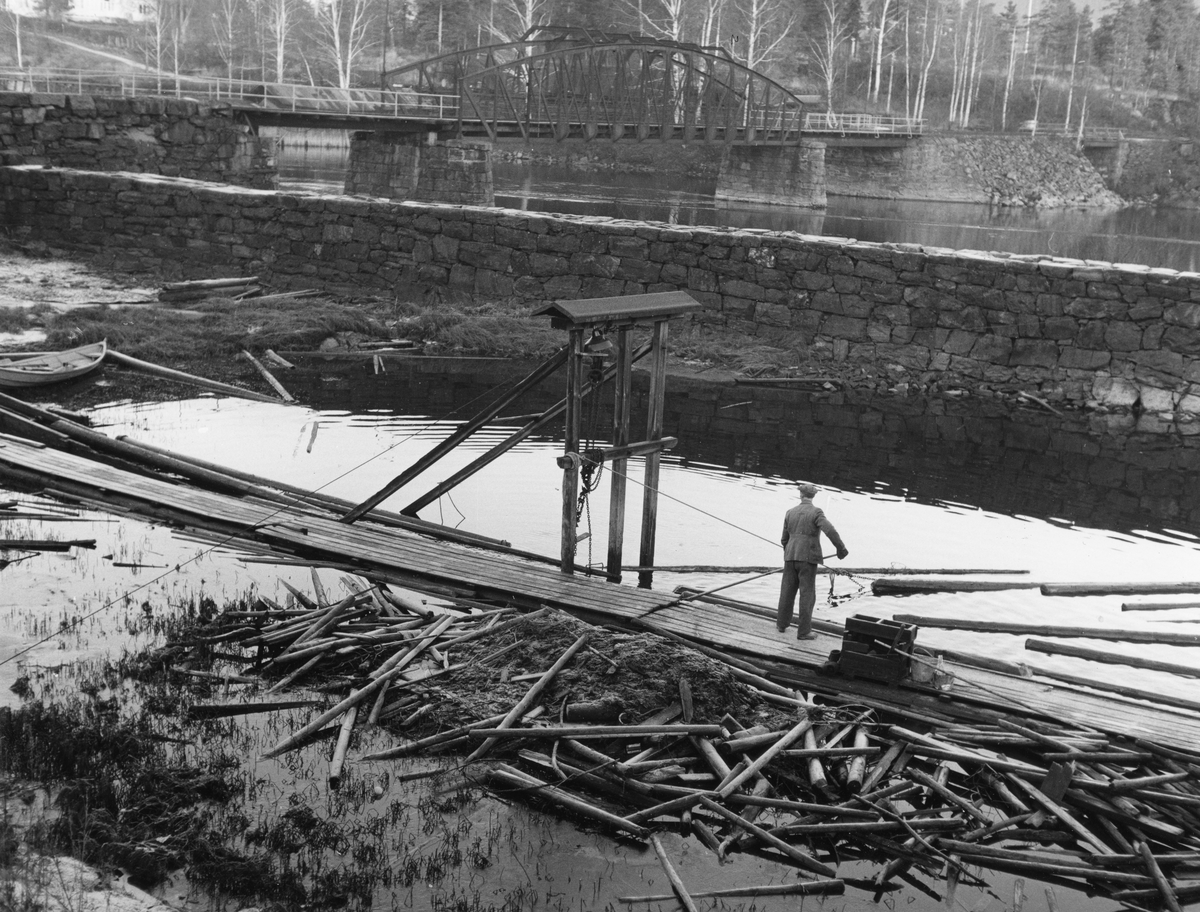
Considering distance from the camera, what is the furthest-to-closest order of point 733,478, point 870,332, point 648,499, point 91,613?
point 870,332, point 733,478, point 648,499, point 91,613

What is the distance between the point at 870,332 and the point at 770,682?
441 inches

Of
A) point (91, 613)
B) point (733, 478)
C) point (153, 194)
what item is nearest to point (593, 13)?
point (153, 194)

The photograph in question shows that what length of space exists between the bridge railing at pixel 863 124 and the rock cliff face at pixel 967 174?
1.22 metres

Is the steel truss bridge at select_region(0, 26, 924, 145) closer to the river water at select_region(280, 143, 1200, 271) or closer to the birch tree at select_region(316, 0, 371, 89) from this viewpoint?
the river water at select_region(280, 143, 1200, 271)

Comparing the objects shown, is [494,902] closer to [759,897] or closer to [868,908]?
[759,897]

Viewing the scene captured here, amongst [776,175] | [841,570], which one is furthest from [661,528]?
[776,175]

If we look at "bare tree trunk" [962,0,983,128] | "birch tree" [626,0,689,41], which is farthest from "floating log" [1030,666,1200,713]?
"bare tree trunk" [962,0,983,128]

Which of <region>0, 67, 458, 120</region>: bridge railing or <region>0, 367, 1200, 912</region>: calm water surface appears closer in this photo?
<region>0, 367, 1200, 912</region>: calm water surface

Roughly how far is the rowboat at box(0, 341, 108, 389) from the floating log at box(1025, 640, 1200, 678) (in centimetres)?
1185

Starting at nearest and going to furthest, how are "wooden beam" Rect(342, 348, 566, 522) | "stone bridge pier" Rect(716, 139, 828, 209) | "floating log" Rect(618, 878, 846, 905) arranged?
"floating log" Rect(618, 878, 846, 905), "wooden beam" Rect(342, 348, 566, 522), "stone bridge pier" Rect(716, 139, 828, 209)

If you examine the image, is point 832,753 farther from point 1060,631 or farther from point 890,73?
point 890,73

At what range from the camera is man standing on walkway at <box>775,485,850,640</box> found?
28.3 ft

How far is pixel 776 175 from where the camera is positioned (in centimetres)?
5856

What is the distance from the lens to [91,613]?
29.2 ft
